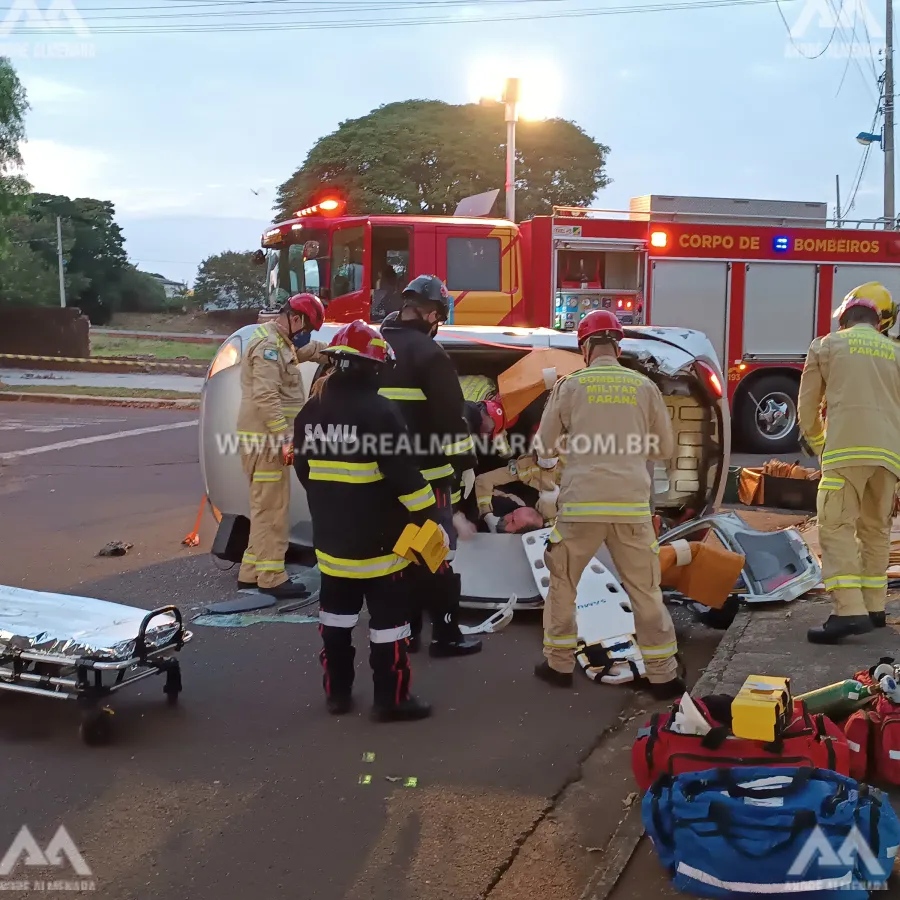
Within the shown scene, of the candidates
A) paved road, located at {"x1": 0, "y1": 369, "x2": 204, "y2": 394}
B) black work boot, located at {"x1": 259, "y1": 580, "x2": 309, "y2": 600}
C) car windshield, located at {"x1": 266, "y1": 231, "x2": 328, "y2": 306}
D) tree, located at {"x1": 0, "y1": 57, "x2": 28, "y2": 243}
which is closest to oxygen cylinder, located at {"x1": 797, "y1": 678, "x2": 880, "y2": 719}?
black work boot, located at {"x1": 259, "y1": 580, "x2": 309, "y2": 600}

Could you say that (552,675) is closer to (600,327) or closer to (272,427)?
(600,327)

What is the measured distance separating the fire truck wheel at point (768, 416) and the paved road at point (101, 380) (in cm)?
1177

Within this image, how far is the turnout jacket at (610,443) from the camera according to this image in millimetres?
4375

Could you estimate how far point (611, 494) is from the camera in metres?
4.37

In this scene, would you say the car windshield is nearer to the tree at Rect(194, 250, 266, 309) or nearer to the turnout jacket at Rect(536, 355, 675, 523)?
the turnout jacket at Rect(536, 355, 675, 523)

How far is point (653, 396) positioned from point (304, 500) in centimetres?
254

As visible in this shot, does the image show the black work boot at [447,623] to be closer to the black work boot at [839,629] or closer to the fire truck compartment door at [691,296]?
the black work boot at [839,629]

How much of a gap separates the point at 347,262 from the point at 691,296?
426cm

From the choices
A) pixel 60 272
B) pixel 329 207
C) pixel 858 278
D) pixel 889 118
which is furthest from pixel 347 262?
pixel 60 272

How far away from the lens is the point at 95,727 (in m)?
3.94

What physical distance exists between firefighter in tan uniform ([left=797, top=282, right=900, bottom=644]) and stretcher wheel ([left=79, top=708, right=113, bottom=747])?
3.24 meters

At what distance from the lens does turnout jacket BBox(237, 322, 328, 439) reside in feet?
19.2

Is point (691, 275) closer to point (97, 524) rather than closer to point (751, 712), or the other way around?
point (97, 524)

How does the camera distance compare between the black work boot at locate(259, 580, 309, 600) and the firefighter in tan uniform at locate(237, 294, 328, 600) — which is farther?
the black work boot at locate(259, 580, 309, 600)
